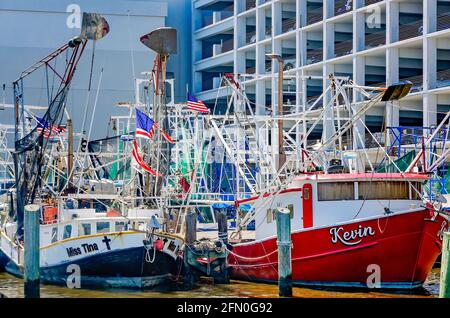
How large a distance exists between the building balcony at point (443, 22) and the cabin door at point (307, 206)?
26.8m

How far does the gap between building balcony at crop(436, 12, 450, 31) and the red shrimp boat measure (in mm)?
25950

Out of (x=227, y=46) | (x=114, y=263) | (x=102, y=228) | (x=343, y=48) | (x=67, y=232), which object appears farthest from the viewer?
(x=227, y=46)

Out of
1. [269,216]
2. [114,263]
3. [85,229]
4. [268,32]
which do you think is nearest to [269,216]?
[269,216]

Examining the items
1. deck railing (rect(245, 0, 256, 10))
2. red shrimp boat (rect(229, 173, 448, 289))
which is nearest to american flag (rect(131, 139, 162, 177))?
red shrimp boat (rect(229, 173, 448, 289))

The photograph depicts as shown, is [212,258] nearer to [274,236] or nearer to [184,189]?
[274,236]

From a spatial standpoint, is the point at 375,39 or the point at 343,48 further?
the point at 343,48

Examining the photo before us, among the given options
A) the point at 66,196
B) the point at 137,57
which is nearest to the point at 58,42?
the point at 137,57

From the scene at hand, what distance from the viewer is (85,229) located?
122ft

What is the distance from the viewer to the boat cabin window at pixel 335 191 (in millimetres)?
36244

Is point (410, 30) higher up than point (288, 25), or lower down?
lower down

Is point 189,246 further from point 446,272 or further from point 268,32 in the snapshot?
point 268,32

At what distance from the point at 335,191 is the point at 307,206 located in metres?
1.30

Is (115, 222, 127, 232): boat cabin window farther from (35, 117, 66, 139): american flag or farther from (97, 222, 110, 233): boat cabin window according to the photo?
(35, 117, 66, 139): american flag

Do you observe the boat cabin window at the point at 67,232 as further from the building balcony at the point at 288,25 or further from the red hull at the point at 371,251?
the building balcony at the point at 288,25
